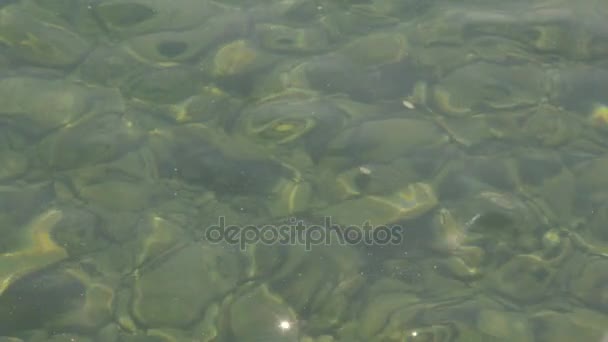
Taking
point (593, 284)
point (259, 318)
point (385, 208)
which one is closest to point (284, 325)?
point (259, 318)

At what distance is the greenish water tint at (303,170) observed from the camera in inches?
93.9

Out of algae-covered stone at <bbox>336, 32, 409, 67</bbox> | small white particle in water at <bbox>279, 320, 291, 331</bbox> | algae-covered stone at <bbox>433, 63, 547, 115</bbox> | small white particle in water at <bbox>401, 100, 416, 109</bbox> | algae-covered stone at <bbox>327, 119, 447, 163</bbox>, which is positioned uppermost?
algae-covered stone at <bbox>336, 32, 409, 67</bbox>

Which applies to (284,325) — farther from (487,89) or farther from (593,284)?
(487,89)

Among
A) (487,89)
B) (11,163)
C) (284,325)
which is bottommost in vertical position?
(284,325)

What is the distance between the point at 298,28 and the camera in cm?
334

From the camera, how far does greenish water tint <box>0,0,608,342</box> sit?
2385mm

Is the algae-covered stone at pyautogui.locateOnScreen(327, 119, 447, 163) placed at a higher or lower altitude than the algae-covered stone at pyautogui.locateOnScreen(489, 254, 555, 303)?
higher

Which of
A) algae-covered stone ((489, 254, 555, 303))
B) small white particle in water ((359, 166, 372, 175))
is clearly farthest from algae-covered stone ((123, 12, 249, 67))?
algae-covered stone ((489, 254, 555, 303))

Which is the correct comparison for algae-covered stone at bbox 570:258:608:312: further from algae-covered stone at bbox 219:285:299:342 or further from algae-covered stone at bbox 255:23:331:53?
algae-covered stone at bbox 255:23:331:53

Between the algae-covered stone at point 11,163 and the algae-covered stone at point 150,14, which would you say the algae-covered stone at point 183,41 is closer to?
the algae-covered stone at point 150,14

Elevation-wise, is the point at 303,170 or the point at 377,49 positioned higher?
the point at 377,49

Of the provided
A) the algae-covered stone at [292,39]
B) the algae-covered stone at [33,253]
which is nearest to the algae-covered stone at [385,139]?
the algae-covered stone at [292,39]

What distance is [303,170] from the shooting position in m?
2.77

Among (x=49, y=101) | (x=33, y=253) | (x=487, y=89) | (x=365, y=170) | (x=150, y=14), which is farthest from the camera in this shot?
(x=150, y=14)
